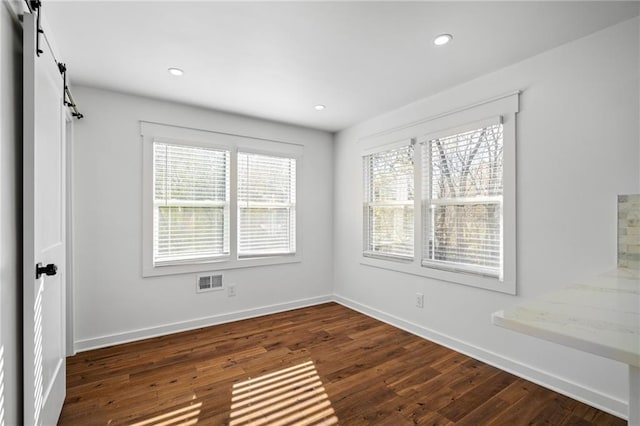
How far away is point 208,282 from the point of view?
3.60m

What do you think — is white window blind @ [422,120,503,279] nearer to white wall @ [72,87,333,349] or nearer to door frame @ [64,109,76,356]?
white wall @ [72,87,333,349]

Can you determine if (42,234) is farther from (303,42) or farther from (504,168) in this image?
(504,168)

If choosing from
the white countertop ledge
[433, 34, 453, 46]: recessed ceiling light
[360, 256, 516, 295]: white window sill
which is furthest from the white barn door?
[360, 256, 516, 295]: white window sill

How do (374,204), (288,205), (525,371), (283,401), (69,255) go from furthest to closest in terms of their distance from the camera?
(288,205) < (374,204) < (69,255) < (525,371) < (283,401)

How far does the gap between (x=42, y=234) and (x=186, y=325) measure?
7.23ft

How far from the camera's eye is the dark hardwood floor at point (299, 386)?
6.45 ft

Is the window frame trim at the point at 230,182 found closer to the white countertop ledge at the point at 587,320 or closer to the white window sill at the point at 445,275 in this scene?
the white window sill at the point at 445,275

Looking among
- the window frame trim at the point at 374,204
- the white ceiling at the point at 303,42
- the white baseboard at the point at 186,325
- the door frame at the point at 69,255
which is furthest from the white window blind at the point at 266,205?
the door frame at the point at 69,255

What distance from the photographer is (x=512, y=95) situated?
8.26ft

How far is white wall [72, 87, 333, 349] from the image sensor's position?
2953mm

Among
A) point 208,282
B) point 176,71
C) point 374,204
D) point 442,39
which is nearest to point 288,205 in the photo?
point 374,204

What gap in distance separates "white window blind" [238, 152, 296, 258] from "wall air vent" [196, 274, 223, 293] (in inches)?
15.6

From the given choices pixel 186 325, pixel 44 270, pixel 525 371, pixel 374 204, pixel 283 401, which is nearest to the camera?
pixel 44 270

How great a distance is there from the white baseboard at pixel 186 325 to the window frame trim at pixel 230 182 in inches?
22.3
